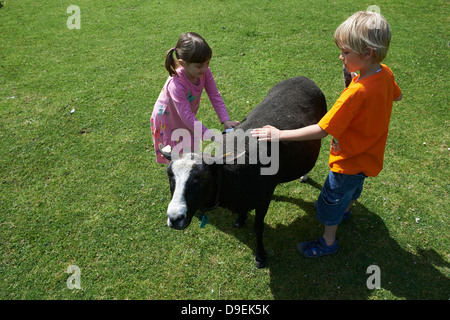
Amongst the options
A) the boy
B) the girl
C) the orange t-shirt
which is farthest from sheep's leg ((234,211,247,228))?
the orange t-shirt

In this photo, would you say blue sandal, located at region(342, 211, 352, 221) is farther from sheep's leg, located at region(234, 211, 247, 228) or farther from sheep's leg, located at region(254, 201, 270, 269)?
sheep's leg, located at region(234, 211, 247, 228)

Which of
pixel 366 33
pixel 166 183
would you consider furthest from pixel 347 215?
pixel 166 183

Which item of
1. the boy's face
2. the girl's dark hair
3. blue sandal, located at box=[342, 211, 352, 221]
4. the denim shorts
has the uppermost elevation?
the boy's face

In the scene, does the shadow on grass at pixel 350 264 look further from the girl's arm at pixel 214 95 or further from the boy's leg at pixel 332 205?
the girl's arm at pixel 214 95

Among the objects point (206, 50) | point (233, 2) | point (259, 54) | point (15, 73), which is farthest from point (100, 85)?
point (233, 2)

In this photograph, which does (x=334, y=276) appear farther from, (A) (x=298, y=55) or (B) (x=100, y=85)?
(B) (x=100, y=85)

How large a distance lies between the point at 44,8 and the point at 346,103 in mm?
12550

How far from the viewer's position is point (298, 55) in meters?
8.02

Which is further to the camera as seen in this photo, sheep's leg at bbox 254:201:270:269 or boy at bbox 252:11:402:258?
sheep's leg at bbox 254:201:270:269

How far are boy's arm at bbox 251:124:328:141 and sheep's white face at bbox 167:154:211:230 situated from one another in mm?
704

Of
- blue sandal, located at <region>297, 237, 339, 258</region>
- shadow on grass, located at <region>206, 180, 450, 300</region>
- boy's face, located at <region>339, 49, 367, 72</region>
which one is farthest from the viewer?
blue sandal, located at <region>297, 237, 339, 258</region>

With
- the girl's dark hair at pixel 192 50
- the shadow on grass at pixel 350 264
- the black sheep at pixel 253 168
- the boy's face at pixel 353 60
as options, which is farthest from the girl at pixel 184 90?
the shadow on grass at pixel 350 264

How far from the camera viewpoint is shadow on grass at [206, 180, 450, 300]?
379cm

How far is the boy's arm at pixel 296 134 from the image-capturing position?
2.93 meters
